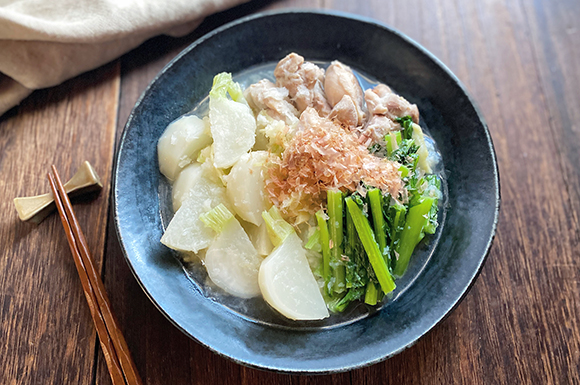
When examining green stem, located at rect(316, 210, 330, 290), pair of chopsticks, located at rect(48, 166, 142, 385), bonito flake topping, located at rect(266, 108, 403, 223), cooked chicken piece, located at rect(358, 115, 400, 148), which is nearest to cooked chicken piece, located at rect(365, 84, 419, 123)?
cooked chicken piece, located at rect(358, 115, 400, 148)

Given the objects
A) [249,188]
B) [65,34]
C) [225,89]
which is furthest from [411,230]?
[65,34]

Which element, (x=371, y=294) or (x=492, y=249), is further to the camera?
(x=492, y=249)

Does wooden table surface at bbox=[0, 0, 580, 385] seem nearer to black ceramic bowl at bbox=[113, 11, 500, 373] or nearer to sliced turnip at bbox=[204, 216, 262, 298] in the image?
black ceramic bowl at bbox=[113, 11, 500, 373]

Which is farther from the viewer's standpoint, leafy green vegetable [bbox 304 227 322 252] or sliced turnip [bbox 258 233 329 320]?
leafy green vegetable [bbox 304 227 322 252]

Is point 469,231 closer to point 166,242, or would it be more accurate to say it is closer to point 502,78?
point 502,78

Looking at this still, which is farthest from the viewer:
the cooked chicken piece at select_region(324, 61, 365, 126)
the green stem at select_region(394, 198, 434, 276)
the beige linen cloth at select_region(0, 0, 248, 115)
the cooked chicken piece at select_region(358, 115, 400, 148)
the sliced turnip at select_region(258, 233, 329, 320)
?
the beige linen cloth at select_region(0, 0, 248, 115)

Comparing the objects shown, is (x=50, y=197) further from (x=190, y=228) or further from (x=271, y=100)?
(x=271, y=100)

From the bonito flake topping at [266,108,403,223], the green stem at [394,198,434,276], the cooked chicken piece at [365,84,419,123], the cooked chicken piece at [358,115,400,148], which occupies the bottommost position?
the green stem at [394,198,434,276]
